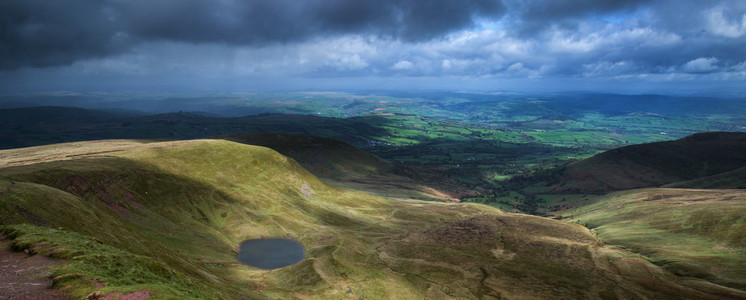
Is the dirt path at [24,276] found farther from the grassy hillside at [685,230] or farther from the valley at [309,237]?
the grassy hillside at [685,230]

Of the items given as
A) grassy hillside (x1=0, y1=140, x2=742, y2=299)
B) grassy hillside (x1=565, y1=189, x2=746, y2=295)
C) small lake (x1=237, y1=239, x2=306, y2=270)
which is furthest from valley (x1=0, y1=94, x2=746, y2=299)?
small lake (x1=237, y1=239, x2=306, y2=270)

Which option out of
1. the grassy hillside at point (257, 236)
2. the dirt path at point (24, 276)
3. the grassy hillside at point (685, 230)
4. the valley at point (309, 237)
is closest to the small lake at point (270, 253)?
the valley at point (309, 237)

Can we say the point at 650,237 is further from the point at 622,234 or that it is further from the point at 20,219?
the point at 20,219

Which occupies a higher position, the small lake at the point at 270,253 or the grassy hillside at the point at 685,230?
the small lake at the point at 270,253

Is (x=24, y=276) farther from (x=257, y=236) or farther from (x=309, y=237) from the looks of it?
(x=309, y=237)

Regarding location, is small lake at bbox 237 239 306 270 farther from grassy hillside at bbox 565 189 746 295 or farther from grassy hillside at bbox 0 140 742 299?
grassy hillside at bbox 565 189 746 295

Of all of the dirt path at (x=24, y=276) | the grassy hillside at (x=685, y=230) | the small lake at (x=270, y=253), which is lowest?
the grassy hillside at (x=685, y=230)

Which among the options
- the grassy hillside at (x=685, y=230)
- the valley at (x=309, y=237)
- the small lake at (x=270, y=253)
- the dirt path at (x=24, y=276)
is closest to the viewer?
the dirt path at (x=24, y=276)
